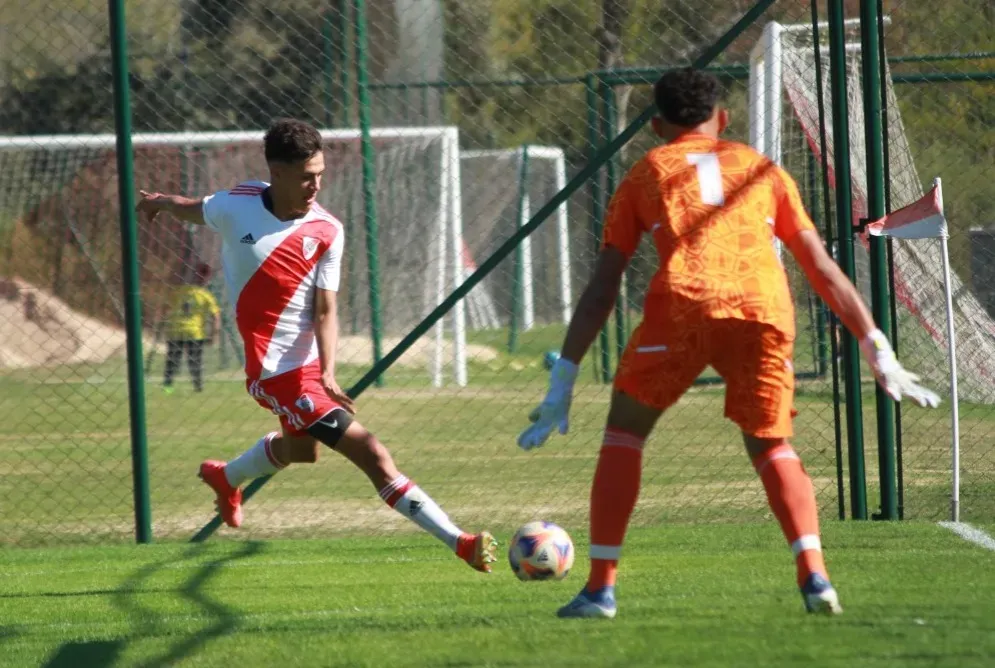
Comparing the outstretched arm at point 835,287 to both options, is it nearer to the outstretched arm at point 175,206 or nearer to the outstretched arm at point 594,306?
the outstretched arm at point 594,306

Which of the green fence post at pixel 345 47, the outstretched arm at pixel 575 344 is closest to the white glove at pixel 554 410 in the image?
the outstretched arm at pixel 575 344

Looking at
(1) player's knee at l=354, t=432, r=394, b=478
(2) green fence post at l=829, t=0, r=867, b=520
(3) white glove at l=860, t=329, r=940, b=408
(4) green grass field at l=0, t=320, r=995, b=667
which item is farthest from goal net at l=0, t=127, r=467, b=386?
(3) white glove at l=860, t=329, r=940, b=408

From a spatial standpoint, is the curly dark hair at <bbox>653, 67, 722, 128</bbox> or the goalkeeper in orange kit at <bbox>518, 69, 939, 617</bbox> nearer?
the goalkeeper in orange kit at <bbox>518, 69, 939, 617</bbox>

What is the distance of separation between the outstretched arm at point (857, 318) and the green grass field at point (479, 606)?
0.77 m

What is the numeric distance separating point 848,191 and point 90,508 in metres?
5.17

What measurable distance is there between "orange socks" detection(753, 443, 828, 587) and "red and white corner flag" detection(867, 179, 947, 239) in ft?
7.97

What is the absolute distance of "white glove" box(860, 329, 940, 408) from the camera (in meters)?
4.34

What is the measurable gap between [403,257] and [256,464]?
11.5 m

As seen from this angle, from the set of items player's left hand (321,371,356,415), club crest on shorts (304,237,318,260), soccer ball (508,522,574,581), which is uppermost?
club crest on shorts (304,237,318,260)

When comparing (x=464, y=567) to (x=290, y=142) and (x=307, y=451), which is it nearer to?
(x=307, y=451)

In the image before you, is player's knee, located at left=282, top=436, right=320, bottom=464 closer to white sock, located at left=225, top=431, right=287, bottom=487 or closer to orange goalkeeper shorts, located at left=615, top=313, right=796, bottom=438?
white sock, located at left=225, top=431, right=287, bottom=487

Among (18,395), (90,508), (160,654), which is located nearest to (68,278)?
(18,395)

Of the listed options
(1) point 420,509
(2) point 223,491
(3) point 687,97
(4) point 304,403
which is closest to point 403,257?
(2) point 223,491

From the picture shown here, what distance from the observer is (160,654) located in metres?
4.64
